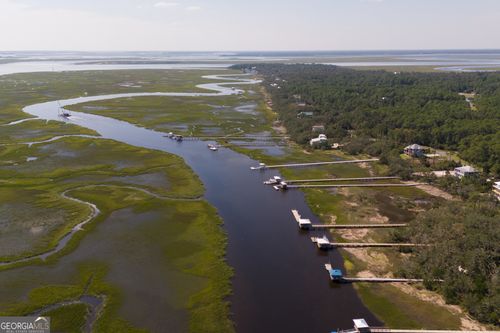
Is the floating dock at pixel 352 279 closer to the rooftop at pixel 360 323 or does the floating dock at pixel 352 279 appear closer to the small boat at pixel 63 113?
the rooftop at pixel 360 323

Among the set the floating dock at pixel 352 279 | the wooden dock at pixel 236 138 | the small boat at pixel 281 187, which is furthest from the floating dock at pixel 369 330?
the wooden dock at pixel 236 138

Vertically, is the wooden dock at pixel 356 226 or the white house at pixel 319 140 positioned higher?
the white house at pixel 319 140

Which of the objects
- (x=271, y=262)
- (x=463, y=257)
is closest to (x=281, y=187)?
(x=271, y=262)

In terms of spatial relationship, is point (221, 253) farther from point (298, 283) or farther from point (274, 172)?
point (274, 172)

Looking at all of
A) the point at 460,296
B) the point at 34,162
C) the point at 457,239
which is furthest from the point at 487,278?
the point at 34,162

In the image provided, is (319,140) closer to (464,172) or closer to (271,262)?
(464,172)
